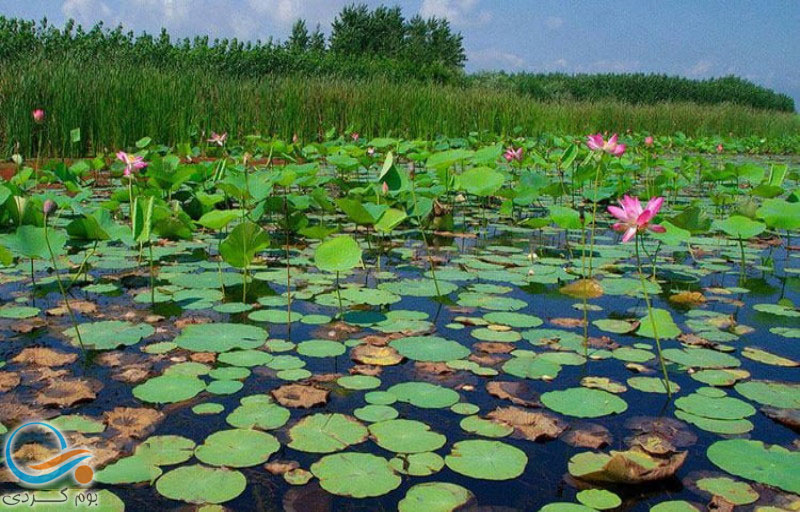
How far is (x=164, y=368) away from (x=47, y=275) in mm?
1112

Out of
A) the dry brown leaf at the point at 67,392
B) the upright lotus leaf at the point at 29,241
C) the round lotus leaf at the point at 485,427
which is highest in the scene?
the upright lotus leaf at the point at 29,241

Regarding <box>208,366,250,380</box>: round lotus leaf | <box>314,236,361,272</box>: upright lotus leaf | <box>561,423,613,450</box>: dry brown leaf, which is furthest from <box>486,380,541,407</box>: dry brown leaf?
<box>314,236,361,272</box>: upright lotus leaf

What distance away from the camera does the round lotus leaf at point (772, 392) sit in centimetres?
149

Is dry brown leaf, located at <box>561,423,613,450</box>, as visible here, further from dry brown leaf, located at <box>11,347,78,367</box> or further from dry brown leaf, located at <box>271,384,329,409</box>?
dry brown leaf, located at <box>11,347,78,367</box>

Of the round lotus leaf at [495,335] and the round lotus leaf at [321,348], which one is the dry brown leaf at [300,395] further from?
the round lotus leaf at [495,335]

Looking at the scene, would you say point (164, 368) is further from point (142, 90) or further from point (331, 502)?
point (142, 90)

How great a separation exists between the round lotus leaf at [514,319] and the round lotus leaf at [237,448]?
3.05 ft

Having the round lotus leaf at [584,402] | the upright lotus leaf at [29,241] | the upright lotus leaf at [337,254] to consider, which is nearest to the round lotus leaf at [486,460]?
the round lotus leaf at [584,402]

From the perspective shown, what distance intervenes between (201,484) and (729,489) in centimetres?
87

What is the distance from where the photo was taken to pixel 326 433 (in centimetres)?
130

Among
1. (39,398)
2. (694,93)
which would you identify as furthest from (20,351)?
(694,93)

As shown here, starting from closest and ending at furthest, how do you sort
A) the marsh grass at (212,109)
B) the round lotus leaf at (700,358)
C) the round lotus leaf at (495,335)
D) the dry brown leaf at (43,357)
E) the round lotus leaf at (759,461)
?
the round lotus leaf at (759,461), the dry brown leaf at (43,357), the round lotus leaf at (700,358), the round lotus leaf at (495,335), the marsh grass at (212,109)

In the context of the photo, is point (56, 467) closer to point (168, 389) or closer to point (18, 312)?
point (168, 389)

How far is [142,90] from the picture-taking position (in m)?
6.40
